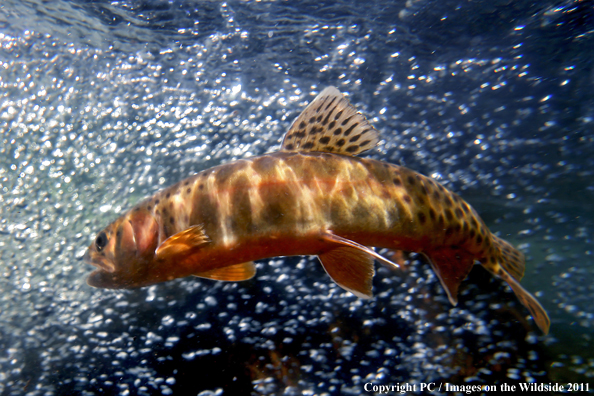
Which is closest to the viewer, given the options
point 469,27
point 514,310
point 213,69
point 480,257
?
point 480,257

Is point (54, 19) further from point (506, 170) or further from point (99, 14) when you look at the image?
point (506, 170)

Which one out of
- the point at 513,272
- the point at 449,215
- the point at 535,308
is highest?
the point at 449,215

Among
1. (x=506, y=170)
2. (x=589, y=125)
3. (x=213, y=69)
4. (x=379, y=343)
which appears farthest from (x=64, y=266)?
(x=589, y=125)

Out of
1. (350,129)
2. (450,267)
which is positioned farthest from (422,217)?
(350,129)

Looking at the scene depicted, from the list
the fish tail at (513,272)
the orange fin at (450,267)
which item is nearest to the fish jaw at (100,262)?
the orange fin at (450,267)

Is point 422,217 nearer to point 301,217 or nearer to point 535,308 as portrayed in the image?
point 301,217

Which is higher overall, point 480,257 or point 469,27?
point 469,27
